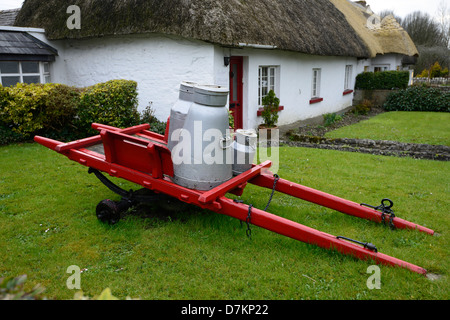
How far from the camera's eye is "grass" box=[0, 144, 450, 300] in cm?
313

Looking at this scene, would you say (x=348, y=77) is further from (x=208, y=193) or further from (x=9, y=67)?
(x=208, y=193)

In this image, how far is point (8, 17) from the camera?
13531mm

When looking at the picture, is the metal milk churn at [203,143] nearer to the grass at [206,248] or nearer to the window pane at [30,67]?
the grass at [206,248]

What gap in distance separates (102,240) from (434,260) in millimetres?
3587

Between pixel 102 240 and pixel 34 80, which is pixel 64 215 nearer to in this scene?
pixel 102 240

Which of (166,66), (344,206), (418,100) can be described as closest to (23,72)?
(166,66)

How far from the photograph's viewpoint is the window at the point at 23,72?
10031 millimetres

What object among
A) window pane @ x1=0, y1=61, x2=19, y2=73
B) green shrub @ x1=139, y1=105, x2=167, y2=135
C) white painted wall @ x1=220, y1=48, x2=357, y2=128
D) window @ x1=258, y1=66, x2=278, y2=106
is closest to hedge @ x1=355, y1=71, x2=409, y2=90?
white painted wall @ x1=220, y1=48, x2=357, y2=128

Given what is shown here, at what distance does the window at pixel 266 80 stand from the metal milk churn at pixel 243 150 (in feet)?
22.8

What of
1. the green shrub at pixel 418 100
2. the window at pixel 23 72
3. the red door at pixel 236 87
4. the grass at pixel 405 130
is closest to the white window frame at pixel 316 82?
the grass at pixel 405 130

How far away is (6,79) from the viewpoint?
1009 cm

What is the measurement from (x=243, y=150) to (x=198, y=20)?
5.26 meters

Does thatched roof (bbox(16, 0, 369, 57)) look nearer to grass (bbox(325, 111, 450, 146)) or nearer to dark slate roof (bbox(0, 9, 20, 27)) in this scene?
dark slate roof (bbox(0, 9, 20, 27))
